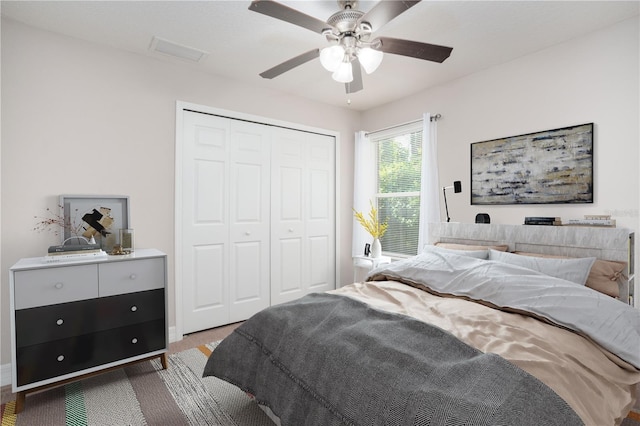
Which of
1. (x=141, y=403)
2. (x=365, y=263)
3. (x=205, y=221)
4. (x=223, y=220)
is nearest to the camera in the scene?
(x=141, y=403)

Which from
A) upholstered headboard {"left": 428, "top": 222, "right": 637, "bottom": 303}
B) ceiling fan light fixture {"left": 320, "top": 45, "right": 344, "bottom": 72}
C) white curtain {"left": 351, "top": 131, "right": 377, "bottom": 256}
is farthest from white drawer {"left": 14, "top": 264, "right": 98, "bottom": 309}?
upholstered headboard {"left": 428, "top": 222, "right": 637, "bottom": 303}

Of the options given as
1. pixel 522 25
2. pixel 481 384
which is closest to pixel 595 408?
pixel 481 384

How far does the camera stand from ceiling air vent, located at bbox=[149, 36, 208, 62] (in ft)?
8.93

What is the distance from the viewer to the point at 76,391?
226 centimetres

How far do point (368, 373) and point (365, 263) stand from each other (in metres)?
2.86

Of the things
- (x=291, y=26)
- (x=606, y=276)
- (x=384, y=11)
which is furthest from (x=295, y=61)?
(x=606, y=276)

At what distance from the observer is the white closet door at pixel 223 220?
3.27m

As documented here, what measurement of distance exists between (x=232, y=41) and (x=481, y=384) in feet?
9.16

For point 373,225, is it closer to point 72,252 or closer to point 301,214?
point 301,214

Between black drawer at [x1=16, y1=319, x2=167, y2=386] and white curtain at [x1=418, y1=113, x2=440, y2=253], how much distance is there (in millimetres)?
2649

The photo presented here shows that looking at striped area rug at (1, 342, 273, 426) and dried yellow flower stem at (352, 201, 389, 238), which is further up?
dried yellow flower stem at (352, 201, 389, 238)

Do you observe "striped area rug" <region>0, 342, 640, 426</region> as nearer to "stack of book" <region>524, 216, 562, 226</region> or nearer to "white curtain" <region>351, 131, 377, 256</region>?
"stack of book" <region>524, 216, 562, 226</region>

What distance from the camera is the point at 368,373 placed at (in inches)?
53.5

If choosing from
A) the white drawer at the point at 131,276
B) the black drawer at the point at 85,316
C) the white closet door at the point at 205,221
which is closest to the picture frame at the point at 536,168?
the white closet door at the point at 205,221
